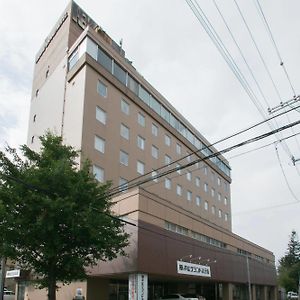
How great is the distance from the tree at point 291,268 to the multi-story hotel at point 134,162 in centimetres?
3107

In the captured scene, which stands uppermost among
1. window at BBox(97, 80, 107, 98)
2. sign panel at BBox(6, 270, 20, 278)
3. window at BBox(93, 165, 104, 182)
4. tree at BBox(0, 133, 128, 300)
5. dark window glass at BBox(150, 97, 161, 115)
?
dark window glass at BBox(150, 97, 161, 115)

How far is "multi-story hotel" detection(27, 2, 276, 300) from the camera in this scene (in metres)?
30.1

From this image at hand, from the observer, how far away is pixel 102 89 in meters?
41.8

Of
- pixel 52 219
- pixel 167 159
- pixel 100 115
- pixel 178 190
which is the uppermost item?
pixel 100 115

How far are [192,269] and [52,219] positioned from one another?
15301 mm

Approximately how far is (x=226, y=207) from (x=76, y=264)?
51357 mm

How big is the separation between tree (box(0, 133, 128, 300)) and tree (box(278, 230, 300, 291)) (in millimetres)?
69603

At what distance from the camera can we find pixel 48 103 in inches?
1825

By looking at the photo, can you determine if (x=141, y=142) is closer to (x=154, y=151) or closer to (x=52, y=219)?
(x=154, y=151)

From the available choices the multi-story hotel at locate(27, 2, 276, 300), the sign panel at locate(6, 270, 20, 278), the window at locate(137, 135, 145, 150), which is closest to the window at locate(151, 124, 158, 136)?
the multi-story hotel at locate(27, 2, 276, 300)

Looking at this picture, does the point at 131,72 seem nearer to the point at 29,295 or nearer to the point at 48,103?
the point at 48,103

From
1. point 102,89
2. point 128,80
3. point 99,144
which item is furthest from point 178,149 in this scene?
point 99,144

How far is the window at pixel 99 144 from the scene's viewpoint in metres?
39.1

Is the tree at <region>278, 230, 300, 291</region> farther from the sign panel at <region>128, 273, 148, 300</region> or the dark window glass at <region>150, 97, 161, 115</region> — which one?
the sign panel at <region>128, 273, 148, 300</region>
